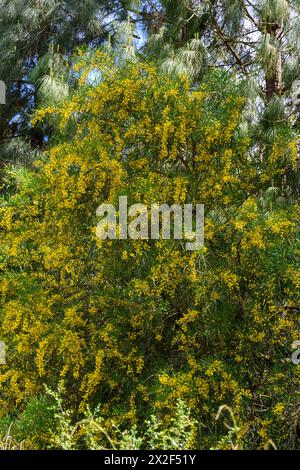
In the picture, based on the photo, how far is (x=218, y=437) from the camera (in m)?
3.87

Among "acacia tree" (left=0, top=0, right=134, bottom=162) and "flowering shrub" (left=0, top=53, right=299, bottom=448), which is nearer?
"flowering shrub" (left=0, top=53, right=299, bottom=448)

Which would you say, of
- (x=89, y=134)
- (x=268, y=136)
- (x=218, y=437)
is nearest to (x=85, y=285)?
(x=89, y=134)

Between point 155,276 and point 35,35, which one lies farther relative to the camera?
point 35,35

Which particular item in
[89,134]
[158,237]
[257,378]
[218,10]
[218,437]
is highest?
[218,10]

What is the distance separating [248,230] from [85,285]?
1.11 metres

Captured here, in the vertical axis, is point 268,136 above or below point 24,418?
above

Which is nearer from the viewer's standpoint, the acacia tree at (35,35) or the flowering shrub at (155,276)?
the flowering shrub at (155,276)

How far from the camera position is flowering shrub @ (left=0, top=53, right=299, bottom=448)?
4.00 m

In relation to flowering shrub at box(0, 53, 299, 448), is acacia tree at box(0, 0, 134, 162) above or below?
above

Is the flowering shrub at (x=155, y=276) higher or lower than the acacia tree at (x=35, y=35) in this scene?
lower

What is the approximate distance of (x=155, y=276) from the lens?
3.91 m

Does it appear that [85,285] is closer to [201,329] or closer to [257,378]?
[201,329]

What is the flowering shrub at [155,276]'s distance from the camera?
400cm

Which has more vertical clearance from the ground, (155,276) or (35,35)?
(35,35)
